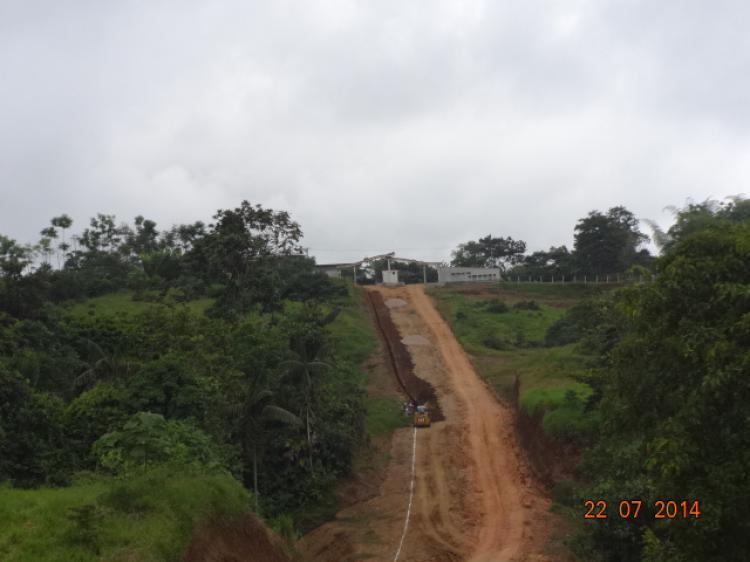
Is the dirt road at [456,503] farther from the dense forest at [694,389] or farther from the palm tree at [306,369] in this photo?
the dense forest at [694,389]

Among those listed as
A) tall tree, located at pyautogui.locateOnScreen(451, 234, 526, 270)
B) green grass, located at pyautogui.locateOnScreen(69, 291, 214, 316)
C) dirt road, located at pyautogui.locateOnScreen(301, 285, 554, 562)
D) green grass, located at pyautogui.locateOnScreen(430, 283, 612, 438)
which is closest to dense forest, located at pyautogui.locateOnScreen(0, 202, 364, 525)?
dirt road, located at pyautogui.locateOnScreen(301, 285, 554, 562)

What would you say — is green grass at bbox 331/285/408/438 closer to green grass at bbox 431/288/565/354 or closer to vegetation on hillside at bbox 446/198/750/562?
green grass at bbox 431/288/565/354

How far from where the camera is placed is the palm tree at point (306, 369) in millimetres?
25203

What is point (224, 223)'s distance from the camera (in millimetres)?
37812

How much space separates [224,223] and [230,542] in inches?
1027

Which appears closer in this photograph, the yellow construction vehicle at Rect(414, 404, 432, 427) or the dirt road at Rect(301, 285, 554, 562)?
the dirt road at Rect(301, 285, 554, 562)

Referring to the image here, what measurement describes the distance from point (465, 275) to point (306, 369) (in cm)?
5695

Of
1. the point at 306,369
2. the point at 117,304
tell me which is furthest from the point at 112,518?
the point at 117,304

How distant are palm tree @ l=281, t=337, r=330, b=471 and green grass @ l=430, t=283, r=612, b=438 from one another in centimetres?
908

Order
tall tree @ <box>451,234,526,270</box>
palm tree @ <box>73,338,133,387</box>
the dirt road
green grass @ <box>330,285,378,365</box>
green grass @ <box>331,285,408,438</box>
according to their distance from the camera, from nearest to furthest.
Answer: the dirt road
palm tree @ <box>73,338,133,387</box>
green grass @ <box>331,285,408,438</box>
green grass @ <box>330,285,378,365</box>
tall tree @ <box>451,234,526,270</box>

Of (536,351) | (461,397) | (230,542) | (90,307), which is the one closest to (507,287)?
(536,351)

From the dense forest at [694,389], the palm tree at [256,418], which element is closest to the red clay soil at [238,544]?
the palm tree at [256,418]

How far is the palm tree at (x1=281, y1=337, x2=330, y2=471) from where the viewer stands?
25.2 metres

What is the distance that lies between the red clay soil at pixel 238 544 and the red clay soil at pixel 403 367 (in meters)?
20.2
